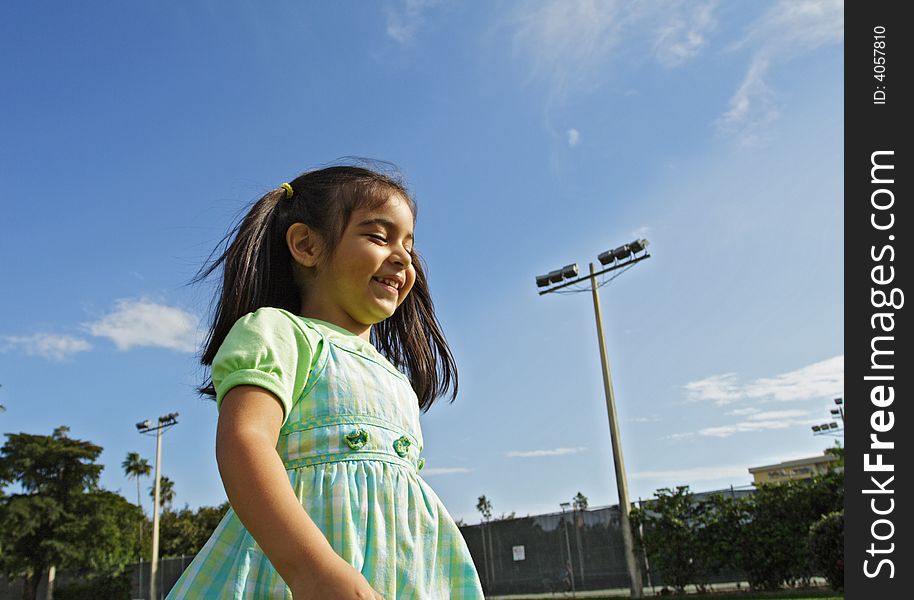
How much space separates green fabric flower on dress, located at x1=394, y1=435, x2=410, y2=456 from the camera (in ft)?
5.14

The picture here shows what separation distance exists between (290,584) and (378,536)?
11.6 inches

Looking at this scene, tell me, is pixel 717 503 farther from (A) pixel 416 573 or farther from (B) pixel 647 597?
(A) pixel 416 573

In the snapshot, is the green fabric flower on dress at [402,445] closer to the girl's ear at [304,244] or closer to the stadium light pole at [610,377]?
the girl's ear at [304,244]

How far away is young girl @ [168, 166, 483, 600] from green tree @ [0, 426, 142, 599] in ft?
120

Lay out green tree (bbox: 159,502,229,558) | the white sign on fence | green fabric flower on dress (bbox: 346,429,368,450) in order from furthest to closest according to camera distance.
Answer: green tree (bbox: 159,502,229,558) → the white sign on fence → green fabric flower on dress (bbox: 346,429,368,450)

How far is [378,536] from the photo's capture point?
1.40 metres

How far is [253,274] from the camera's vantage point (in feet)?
6.10

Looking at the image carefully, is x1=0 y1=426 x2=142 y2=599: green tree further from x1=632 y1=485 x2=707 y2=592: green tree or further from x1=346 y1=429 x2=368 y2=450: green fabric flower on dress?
x1=346 y1=429 x2=368 y2=450: green fabric flower on dress

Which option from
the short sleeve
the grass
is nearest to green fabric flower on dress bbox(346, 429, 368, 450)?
the short sleeve

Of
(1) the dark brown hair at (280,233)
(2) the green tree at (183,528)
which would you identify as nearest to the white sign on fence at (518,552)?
(1) the dark brown hair at (280,233)

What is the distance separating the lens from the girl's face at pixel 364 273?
1.77 meters

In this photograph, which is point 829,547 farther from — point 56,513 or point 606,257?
point 56,513

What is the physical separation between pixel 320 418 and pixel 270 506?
1.10ft
